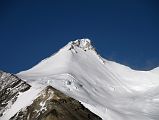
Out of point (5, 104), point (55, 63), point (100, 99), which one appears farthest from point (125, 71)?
point (5, 104)

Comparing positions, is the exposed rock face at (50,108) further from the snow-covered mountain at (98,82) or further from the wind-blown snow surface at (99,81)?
the wind-blown snow surface at (99,81)

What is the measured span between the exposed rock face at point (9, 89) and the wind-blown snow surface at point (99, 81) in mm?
A: 4416

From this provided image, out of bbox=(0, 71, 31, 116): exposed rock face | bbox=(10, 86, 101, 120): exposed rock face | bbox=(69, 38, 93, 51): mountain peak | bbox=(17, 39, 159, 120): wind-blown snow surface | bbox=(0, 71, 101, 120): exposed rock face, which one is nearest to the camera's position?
bbox=(10, 86, 101, 120): exposed rock face

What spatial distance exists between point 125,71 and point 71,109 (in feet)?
235

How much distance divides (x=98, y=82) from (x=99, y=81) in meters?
1.73

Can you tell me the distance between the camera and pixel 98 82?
12556cm

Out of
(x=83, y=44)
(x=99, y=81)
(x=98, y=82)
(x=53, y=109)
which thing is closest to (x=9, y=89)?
(x=53, y=109)

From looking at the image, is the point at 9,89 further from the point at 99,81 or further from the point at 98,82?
the point at 99,81

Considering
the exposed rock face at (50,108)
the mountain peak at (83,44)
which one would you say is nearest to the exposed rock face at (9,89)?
the exposed rock face at (50,108)

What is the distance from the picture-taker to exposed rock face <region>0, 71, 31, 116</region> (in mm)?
86312

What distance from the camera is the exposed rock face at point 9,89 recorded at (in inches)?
3398

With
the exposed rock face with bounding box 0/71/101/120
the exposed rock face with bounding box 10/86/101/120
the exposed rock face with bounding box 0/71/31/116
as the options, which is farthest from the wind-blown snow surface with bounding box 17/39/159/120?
the exposed rock face with bounding box 0/71/101/120

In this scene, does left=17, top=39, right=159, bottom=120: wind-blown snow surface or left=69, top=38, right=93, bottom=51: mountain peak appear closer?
left=17, top=39, right=159, bottom=120: wind-blown snow surface

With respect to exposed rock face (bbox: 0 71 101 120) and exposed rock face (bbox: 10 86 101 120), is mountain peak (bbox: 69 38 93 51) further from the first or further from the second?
exposed rock face (bbox: 10 86 101 120)
